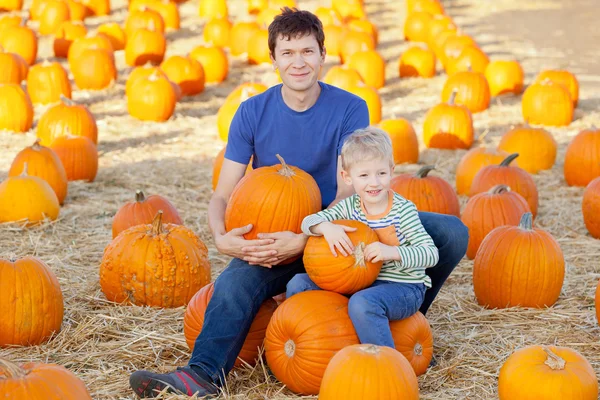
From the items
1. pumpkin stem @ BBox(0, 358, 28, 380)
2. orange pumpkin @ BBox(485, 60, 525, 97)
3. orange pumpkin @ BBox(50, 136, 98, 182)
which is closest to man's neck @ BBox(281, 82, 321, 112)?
pumpkin stem @ BBox(0, 358, 28, 380)

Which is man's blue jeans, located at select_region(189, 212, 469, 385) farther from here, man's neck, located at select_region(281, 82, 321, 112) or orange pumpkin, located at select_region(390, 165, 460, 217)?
orange pumpkin, located at select_region(390, 165, 460, 217)

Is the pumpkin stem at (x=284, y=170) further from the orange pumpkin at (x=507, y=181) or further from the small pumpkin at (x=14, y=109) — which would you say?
the small pumpkin at (x=14, y=109)

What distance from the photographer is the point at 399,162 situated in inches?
315

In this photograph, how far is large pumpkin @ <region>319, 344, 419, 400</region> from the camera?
3166 millimetres

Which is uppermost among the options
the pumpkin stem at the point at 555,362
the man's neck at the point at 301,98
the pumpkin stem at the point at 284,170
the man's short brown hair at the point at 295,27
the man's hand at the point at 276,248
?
the man's short brown hair at the point at 295,27

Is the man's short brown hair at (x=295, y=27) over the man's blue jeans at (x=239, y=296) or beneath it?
over

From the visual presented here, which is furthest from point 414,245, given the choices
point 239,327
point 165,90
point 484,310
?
point 165,90

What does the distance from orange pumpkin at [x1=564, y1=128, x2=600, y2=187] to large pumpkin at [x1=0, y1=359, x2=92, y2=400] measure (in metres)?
5.17

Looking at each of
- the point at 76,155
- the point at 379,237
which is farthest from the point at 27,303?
the point at 76,155

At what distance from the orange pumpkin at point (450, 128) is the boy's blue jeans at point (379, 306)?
4.93 meters

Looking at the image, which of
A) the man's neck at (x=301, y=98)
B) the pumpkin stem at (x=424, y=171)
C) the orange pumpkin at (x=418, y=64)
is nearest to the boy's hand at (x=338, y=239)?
the man's neck at (x=301, y=98)

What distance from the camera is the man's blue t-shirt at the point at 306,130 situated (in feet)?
13.5

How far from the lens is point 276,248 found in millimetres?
3779

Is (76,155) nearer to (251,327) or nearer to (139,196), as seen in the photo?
(139,196)
